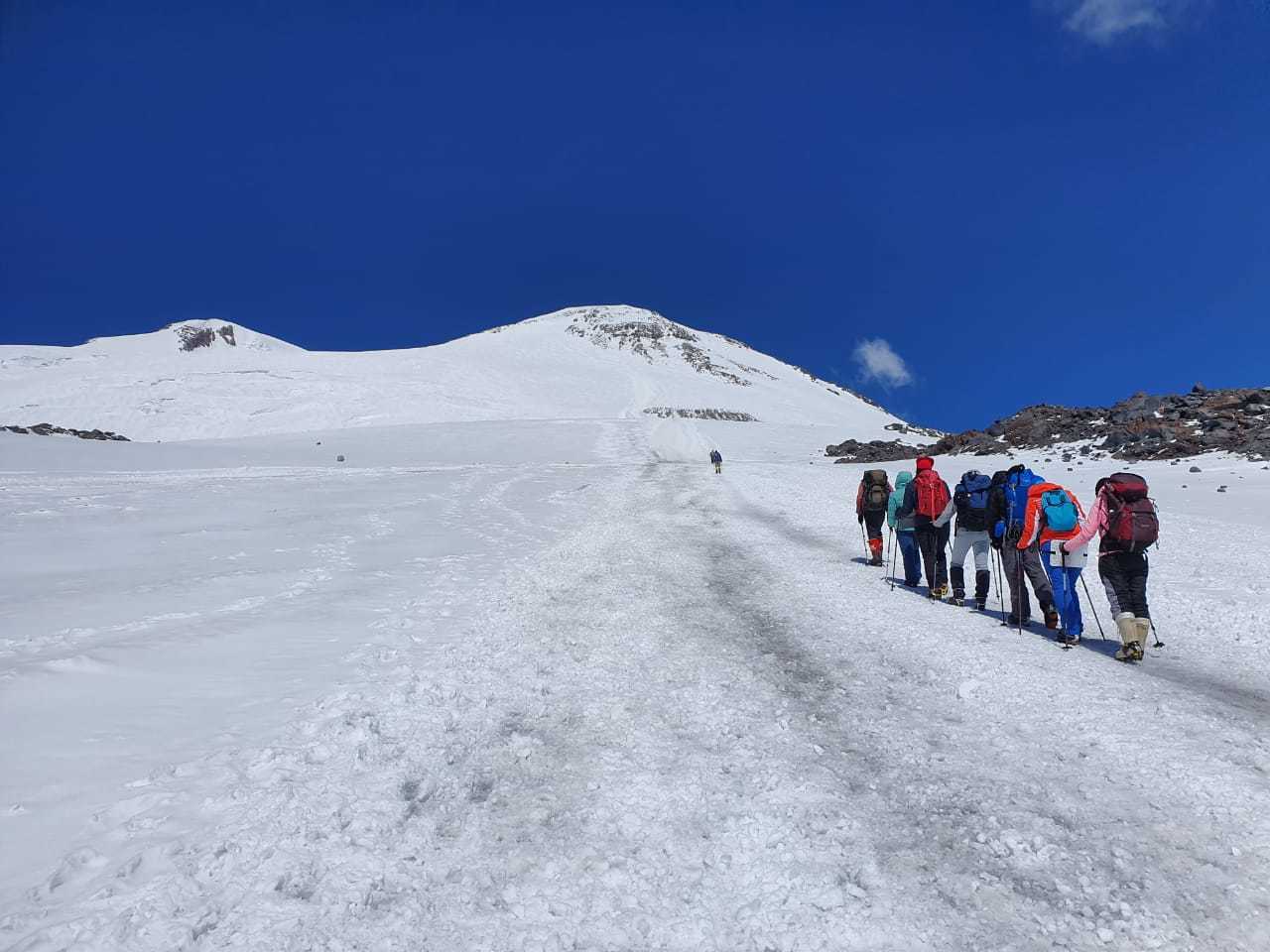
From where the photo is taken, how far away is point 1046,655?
6.76 metres

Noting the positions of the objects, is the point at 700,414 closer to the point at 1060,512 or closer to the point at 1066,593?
the point at 1060,512

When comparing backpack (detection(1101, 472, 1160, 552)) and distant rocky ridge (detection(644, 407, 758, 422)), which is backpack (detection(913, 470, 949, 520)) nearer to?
backpack (detection(1101, 472, 1160, 552))

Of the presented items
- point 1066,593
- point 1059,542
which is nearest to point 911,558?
point 1059,542

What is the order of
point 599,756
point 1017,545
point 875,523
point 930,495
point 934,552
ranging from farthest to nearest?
1. point 875,523
2. point 930,495
3. point 934,552
4. point 1017,545
5. point 599,756

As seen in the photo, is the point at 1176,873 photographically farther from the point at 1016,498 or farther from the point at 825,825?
the point at 1016,498

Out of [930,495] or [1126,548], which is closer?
[1126,548]

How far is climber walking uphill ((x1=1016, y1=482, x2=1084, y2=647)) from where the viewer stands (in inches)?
288

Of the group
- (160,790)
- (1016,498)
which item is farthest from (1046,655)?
(160,790)

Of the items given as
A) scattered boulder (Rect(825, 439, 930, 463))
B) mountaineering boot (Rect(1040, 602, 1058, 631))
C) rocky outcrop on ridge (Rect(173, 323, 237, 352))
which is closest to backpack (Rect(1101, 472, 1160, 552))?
mountaineering boot (Rect(1040, 602, 1058, 631))

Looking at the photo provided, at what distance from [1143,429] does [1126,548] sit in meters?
28.7

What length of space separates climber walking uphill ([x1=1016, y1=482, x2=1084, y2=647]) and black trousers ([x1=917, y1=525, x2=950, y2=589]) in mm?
1640

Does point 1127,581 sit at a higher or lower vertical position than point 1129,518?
lower

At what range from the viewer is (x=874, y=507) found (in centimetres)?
1232

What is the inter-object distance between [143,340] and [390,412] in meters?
159
